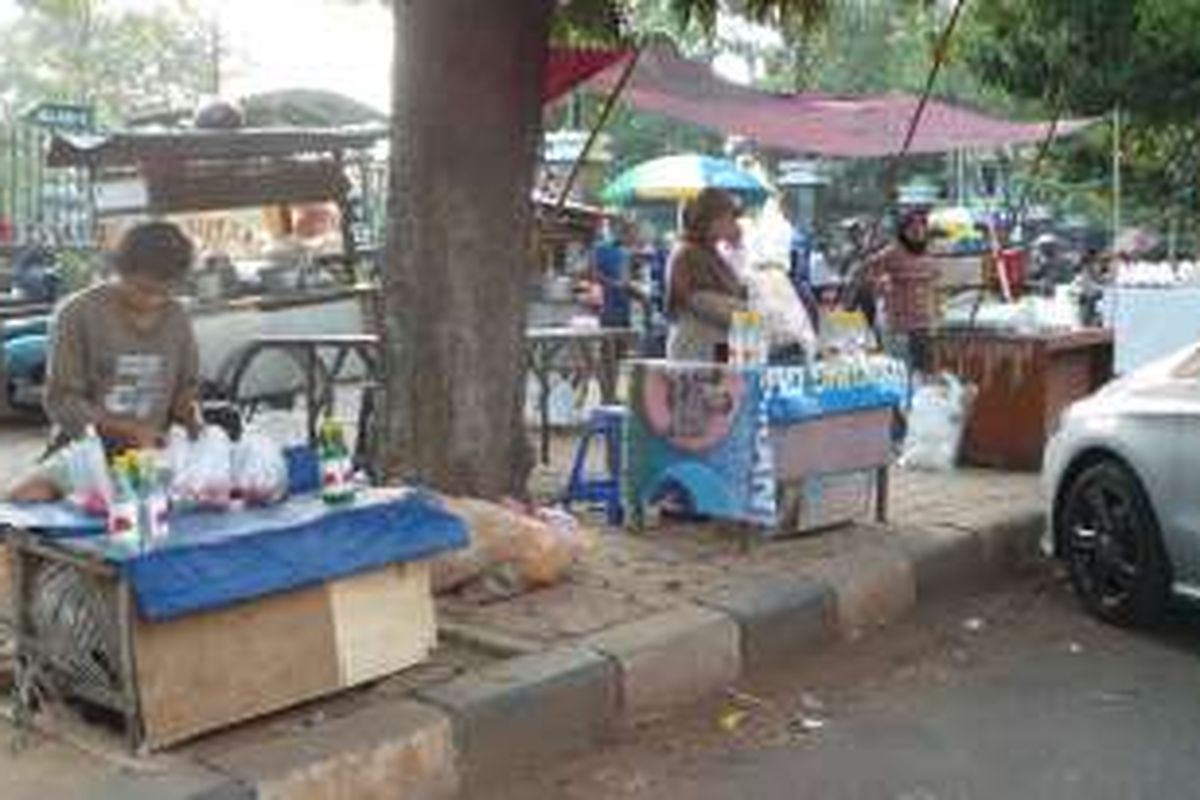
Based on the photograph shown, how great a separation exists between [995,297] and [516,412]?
30.1ft

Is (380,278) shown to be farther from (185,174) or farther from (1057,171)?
(1057,171)

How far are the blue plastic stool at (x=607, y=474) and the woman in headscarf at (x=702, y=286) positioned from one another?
48cm

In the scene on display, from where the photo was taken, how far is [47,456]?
5.83m

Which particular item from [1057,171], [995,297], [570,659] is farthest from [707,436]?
[1057,171]

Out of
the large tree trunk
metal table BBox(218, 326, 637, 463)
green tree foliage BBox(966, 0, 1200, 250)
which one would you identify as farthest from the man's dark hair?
green tree foliage BBox(966, 0, 1200, 250)

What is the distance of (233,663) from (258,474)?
569 millimetres

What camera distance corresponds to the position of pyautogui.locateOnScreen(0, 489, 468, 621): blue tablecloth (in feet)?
15.6

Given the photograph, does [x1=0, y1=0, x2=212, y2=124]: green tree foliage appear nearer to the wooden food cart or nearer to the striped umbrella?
the striped umbrella

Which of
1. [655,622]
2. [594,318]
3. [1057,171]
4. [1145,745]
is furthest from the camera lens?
[1057,171]

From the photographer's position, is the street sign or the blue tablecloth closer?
the blue tablecloth

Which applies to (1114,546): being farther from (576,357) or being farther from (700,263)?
(576,357)

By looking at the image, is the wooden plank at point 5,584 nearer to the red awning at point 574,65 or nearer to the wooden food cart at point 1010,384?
the red awning at point 574,65

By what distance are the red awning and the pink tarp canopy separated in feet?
2.91

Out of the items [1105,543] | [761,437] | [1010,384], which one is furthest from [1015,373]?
[761,437]
